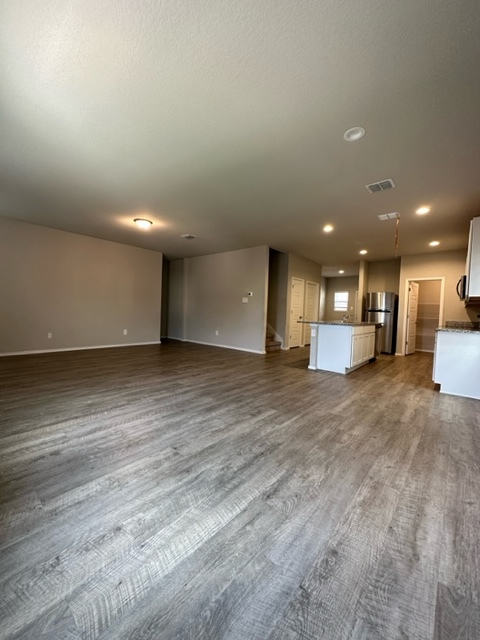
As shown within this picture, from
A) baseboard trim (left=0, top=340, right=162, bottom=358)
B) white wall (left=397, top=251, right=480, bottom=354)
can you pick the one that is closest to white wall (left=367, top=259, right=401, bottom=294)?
white wall (left=397, top=251, right=480, bottom=354)

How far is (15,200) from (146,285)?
3725mm

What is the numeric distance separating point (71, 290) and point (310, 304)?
691cm

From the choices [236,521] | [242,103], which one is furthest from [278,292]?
[236,521]

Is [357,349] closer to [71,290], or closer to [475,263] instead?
[475,263]

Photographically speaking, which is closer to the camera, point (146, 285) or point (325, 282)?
point (146, 285)

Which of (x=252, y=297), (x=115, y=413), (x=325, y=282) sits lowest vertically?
(x=115, y=413)

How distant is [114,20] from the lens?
1.66 m

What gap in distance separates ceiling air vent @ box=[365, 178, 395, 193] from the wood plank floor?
9.30 ft

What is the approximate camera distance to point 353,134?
8.39 ft

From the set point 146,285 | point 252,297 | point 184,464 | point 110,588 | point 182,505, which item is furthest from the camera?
point 146,285

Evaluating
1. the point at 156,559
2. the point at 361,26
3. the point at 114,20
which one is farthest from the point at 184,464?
the point at 361,26

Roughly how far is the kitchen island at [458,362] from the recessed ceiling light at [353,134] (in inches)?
120

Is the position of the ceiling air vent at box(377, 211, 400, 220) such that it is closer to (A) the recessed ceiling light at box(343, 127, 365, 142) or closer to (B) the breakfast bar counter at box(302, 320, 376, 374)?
(B) the breakfast bar counter at box(302, 320, 376, 374)

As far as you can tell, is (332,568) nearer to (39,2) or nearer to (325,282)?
(39,2)
